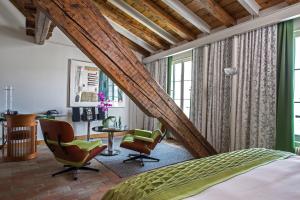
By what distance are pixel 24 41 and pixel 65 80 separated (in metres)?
1.21

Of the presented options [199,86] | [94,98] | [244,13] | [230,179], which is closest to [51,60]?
[94,98]

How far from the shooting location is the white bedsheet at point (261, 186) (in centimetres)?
95

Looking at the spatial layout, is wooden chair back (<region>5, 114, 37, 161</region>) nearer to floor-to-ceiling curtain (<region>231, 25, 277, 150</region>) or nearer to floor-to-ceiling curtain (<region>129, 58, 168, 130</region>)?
floor-to-ceiling curtain (<region>129, 58, 168, 130</region>)

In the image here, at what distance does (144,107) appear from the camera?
2357mm

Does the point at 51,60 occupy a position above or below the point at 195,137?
above

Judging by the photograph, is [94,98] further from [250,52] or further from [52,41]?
[250,52]

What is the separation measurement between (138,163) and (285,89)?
2.64 meters

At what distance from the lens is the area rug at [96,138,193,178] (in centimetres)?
317

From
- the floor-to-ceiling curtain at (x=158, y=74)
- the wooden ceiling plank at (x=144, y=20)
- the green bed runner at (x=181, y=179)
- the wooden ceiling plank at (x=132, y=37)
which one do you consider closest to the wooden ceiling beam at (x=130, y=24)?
the wooden ceiling plank at (x=132, y=37)

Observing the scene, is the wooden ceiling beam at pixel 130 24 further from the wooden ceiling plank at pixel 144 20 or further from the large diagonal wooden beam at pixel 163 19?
the large diagonal wooden beam at pixel 163 19

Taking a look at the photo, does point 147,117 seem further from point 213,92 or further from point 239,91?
point 239,91

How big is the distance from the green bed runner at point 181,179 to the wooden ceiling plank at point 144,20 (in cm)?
369

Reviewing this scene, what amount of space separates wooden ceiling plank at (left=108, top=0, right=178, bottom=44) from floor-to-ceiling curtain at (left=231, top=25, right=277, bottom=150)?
1.81 meters

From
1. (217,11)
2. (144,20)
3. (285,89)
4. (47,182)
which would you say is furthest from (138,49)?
(47,182)
